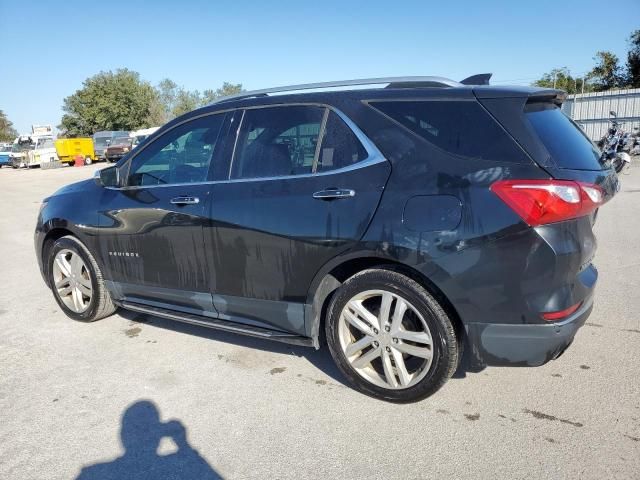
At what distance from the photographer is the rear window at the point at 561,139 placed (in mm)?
2672

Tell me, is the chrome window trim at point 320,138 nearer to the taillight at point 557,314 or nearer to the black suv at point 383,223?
the black suv at point 383,223

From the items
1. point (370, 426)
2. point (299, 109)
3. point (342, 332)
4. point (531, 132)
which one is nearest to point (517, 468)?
point (370, 426)

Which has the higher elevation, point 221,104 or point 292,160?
point 221,104

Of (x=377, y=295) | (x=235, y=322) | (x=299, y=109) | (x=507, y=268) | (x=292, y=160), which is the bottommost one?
(x=235, y=322)

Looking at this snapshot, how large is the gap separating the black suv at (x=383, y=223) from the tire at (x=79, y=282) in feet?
2.07

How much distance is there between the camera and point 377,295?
117 inches

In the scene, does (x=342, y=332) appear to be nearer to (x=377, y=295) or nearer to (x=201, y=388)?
(x=377, y=295)

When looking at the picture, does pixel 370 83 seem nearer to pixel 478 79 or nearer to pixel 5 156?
pixel 478 79

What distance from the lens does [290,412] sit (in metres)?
3.02

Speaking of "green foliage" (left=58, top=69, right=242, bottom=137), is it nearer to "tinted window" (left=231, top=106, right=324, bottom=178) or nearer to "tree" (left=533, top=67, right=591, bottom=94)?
"tree" (left=533, top=67, right=591, bottom=94)

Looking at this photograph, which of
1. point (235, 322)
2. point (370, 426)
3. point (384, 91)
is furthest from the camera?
point (235, 322)

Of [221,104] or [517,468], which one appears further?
[221,104]

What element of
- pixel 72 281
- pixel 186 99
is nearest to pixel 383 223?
pixel 72 281

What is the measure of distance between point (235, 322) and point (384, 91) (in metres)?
1.82
